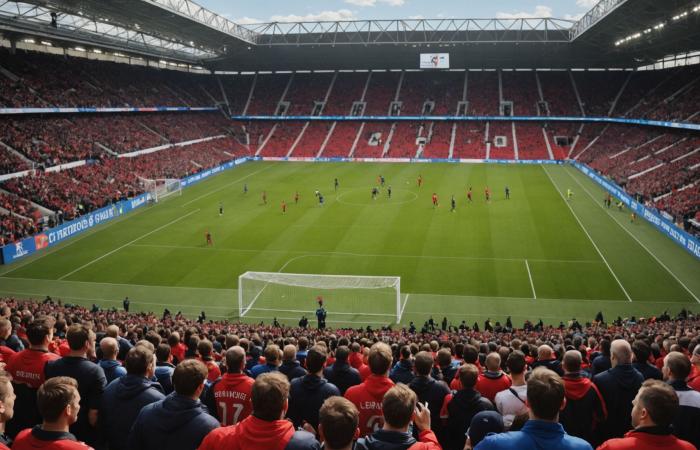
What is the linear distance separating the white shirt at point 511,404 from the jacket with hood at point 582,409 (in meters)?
0.55

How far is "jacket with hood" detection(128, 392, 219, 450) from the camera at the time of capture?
494 cm

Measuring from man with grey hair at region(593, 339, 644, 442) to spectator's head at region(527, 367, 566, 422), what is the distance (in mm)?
3180

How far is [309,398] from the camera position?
6477mm

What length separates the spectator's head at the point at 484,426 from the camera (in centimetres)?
579

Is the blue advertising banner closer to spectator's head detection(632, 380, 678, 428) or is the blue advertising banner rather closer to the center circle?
the center circle

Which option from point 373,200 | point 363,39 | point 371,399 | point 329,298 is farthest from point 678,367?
point 363,39

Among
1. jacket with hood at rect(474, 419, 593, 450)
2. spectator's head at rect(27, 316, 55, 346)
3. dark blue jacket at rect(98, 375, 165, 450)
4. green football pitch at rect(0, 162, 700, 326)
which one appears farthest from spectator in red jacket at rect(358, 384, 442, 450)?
green football pitch at rect(0, 162, 700, 326)

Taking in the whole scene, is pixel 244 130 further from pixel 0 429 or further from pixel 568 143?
pixel 0 429

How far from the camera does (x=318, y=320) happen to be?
24.7 meters

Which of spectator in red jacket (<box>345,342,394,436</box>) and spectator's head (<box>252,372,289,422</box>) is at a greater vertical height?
spectator's head (<box>252,372,289,422</box>)

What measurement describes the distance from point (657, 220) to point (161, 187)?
41912 millimetres

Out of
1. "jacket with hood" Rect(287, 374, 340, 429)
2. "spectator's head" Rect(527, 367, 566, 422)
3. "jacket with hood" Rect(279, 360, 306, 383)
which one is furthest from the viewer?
"jacket with hood" Rect(279, 360, 306, 383)

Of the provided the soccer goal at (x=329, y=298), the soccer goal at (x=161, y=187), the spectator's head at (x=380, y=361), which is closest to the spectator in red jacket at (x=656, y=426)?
the spectator's head at (x=380, y=361)

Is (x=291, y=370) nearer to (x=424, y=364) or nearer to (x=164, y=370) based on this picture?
(x=164, y=370)
